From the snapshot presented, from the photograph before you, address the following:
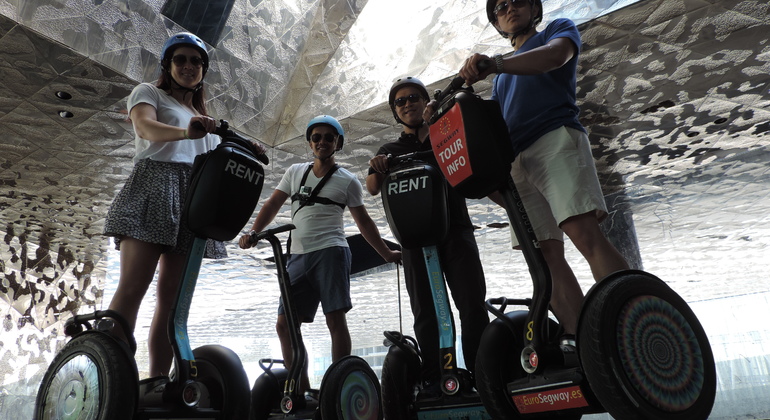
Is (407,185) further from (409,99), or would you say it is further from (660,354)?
(660,354)

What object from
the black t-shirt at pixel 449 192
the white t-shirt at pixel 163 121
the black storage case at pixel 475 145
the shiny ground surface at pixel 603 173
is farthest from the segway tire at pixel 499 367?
the shiny ground surface at pixel 603 173

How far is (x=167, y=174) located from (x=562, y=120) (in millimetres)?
1417

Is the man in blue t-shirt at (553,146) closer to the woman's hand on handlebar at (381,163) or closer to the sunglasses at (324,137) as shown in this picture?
the woman's hand on handlebar at (381,163)

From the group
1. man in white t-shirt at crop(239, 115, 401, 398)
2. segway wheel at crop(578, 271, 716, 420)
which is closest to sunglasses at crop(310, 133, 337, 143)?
man in white t-shirt at crop(239, 115, 401, 398)

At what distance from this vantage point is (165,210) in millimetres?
1897

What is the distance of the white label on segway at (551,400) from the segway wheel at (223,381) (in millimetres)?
910

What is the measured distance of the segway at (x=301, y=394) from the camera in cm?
215

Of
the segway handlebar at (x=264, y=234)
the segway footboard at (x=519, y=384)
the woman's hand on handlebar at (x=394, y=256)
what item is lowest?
the segway footboard at (x=519, y=384)

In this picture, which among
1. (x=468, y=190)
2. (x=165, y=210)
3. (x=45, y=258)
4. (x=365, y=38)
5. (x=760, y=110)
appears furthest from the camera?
(x=45, y=258)

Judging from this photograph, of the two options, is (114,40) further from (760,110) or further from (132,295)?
(760,110)

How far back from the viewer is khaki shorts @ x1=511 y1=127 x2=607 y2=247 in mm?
1595

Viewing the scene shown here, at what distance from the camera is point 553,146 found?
67.2 inches

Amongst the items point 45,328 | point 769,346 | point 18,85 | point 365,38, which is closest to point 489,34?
point 365,38

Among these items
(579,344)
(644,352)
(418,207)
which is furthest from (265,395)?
(644,352)
